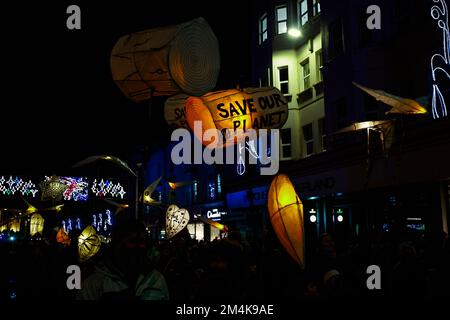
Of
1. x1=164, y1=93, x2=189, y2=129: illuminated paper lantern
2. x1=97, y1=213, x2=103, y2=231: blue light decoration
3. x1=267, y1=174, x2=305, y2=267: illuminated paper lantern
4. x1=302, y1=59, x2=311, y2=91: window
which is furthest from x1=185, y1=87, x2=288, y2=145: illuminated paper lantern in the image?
x1=97, y1=213, x2=103, y2=231: blue light decoration

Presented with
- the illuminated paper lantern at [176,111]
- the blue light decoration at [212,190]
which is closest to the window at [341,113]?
the illuminated paper lantern at [176,111]

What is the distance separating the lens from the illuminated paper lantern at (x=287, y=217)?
5453mm

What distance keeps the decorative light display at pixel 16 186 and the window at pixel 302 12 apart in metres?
30.0

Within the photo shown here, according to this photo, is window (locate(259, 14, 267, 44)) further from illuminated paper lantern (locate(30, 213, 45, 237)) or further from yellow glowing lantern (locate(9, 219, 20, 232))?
yellow glowing lantern (locate(9, 219, 20, 232))

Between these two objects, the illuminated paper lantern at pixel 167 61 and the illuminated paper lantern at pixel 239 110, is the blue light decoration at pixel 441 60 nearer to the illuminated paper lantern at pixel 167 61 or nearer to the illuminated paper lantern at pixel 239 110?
the illuminated paper lantern at pixel 239 110

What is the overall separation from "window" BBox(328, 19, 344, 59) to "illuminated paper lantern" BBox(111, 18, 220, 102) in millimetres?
13609

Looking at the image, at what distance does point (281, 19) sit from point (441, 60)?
11214mm

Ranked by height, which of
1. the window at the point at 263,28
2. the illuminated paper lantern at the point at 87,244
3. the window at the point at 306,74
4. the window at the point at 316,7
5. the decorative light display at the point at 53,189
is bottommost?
the illuminated paper lantern at the point at 87,244

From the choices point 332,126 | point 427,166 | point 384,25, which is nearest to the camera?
point 427,166

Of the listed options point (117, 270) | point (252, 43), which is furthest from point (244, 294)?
point (252, 43)

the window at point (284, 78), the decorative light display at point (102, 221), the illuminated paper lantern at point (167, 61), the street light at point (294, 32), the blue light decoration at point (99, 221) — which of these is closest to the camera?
the illuminated paper lantern at point (167, 61)
